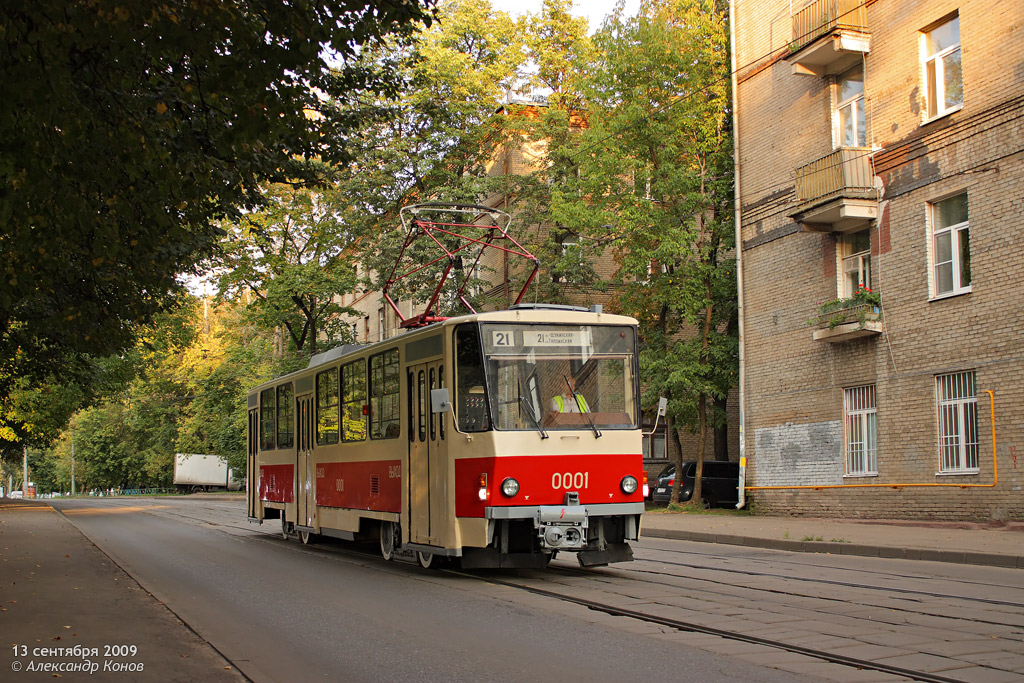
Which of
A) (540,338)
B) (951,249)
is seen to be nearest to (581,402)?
(540,338)

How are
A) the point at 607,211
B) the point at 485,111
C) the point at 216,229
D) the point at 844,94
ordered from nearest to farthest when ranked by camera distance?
the point at 216,229, the point at 844,94, the point at 607,211, the point at 485,111

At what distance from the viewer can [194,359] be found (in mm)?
70750

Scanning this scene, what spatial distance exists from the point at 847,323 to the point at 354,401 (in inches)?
472

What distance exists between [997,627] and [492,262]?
33.9 m

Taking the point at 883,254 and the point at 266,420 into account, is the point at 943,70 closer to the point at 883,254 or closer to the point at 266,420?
the point at 883,254

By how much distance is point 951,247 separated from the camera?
20.9 metres

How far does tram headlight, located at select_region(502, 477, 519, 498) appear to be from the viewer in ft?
39.2

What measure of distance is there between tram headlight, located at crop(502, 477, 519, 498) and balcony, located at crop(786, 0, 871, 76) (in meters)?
15.4

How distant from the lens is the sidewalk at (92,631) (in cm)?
731

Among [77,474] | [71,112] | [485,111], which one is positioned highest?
[485,111]

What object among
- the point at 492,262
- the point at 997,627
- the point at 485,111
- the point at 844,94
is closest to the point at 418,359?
the point at 997,627

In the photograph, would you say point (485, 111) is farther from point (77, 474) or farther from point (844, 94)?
point (77, 474)

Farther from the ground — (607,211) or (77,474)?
(607,211)

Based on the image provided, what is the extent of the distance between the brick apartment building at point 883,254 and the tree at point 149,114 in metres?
Result: 12.6
